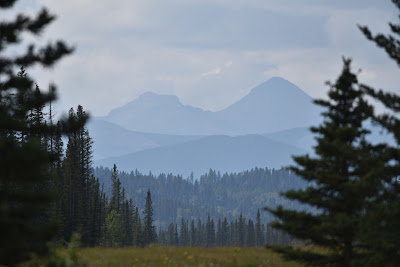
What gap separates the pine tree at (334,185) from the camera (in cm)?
1248

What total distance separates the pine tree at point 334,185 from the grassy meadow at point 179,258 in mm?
2379

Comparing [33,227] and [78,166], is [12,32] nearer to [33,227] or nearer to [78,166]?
[33,227]

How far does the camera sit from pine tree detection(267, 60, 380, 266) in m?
12.5

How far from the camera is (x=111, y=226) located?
76812 mm

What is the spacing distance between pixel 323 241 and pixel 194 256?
4620mm

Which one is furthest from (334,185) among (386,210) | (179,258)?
(179,258)

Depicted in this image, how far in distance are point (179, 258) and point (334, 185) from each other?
5754mm

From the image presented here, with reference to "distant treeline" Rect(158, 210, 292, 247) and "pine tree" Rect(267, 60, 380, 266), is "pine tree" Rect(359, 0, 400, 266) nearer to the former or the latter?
"pine tree" Rect(267, 60, 380, 266)

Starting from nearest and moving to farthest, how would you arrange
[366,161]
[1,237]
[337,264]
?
[1,237] → [366,161] → [337,264]

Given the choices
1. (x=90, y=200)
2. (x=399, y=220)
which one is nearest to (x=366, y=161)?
(x=399, y=220)

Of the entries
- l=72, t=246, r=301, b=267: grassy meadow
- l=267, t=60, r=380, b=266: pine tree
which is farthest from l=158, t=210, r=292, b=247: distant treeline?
l=267, t=60, r=380, b=266: pine tree

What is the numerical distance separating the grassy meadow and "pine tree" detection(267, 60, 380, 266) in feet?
7.81

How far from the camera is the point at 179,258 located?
50.2ft

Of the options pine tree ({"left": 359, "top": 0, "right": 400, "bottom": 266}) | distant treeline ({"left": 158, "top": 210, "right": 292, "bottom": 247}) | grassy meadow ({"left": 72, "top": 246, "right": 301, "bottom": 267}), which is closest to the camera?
pine tree ({"left": 359, "top": 0, "right": 400, "bottom": 266})
